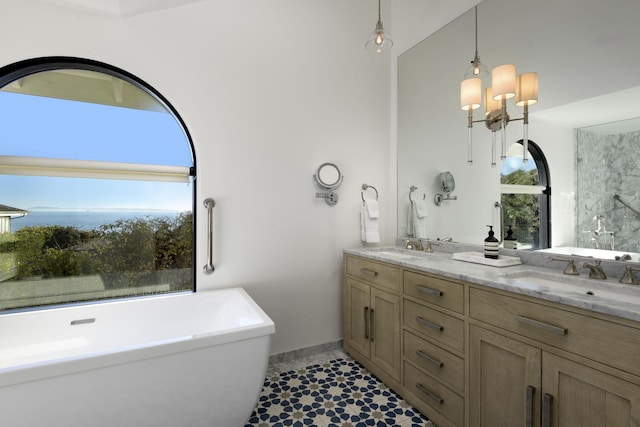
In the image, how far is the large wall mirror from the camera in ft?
4.76

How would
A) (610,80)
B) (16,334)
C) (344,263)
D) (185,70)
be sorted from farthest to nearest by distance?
1. (344,263)
2. (185,70)
3. (16,334)
4. (610,80)

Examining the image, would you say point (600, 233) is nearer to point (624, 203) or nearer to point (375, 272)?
point (624, 203)

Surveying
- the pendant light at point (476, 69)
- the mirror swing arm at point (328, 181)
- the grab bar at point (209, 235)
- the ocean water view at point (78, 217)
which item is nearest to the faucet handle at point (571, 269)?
the pendant light at point (476, 69)

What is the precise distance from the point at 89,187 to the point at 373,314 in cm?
215

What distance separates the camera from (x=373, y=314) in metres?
2.22

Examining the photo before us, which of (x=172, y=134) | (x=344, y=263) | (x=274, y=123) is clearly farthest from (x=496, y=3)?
(x=172, y=134)

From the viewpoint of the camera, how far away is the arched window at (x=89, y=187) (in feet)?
6.12

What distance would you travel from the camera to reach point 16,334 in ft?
5.49

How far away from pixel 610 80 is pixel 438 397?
72.8 inches

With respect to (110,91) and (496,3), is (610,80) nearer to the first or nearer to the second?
(496,3)

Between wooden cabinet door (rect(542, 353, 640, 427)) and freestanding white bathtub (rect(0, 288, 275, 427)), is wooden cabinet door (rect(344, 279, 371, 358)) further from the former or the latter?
wooden cabinet door (rect(542, 353, 640, 427))

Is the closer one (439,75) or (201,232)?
(201,232)

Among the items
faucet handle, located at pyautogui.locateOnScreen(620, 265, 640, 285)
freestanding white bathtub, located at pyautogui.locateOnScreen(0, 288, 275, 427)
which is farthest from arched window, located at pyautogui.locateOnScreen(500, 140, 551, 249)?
freestanding white bathtub, located at pyautogui.locateOnScreen(0, 288, 275, 427)

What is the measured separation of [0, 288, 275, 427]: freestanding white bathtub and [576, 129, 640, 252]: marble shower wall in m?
1.73
